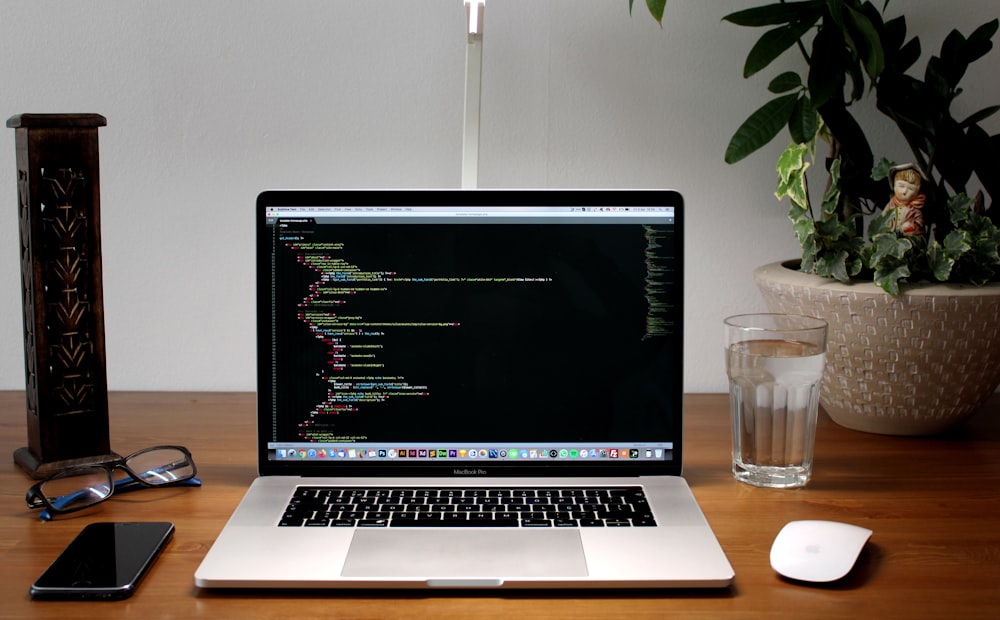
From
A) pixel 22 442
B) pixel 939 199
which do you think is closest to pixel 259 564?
pixel 22 442

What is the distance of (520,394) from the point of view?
3.18ft

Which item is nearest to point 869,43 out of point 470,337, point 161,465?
point 470,337

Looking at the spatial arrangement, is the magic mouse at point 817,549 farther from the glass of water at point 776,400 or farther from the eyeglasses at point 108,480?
the eyeglasses at point 108,480

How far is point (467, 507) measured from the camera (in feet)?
2.92

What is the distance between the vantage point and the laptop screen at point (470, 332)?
3.16 ft

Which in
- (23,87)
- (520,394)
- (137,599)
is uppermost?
(23,87)

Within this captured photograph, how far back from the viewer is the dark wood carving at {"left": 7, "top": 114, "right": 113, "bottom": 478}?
0.99m

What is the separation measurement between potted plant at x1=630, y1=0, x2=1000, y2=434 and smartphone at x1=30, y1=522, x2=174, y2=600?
2.40 feet

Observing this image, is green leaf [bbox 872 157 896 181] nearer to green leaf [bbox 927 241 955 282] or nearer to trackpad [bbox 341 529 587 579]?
green leaf [bbox 927 241 955 282]

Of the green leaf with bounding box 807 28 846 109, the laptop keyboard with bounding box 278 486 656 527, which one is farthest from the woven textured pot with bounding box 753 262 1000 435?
the laptop keyboard with bounding box 278 486 656 527

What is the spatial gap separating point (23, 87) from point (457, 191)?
69 centimetres

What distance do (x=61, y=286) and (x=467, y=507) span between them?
49 cm

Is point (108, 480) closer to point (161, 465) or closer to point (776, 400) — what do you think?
point (161, 465)

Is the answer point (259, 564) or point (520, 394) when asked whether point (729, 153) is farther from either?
point (259, 564)
